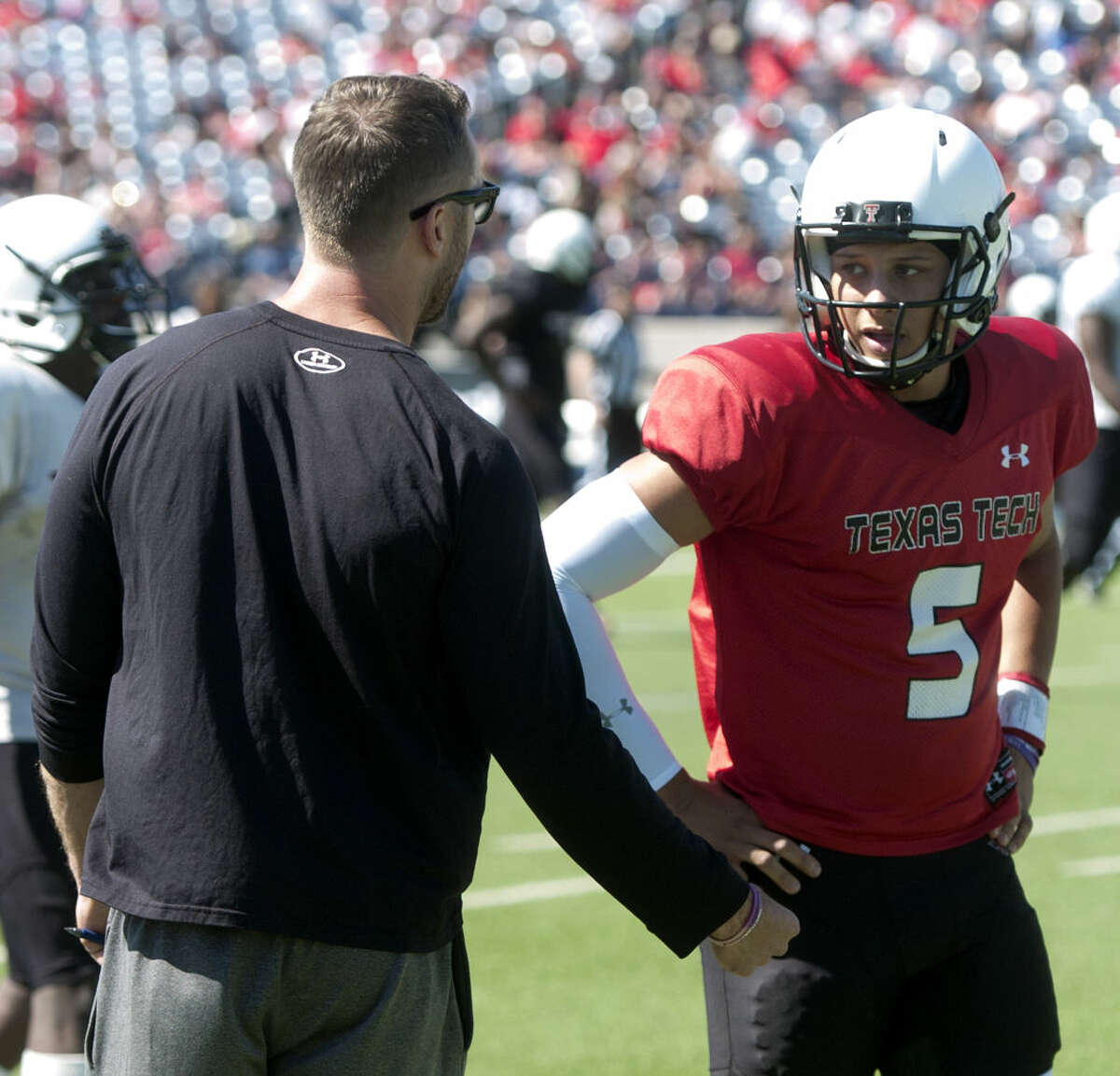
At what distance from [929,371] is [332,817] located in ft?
3.58

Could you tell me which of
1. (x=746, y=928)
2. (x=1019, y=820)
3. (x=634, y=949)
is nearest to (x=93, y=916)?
(x=746, y=928)

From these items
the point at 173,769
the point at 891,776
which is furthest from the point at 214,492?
the point at 891,776

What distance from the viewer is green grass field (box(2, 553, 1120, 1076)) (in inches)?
167

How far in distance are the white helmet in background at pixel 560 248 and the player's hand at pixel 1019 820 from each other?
725 cm

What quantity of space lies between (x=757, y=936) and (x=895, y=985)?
408mm

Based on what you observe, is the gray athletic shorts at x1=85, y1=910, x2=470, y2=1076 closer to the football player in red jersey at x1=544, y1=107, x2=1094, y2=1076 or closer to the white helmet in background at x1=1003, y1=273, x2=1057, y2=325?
the football player in red jersey at x1=544, y1=107, x2=1094, y2=1076

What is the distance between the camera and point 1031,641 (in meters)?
2.94

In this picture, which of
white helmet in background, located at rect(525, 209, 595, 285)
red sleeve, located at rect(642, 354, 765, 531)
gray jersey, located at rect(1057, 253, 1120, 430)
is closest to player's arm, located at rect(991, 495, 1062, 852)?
red sleeve, located at rect(642, 354, 765, 531)

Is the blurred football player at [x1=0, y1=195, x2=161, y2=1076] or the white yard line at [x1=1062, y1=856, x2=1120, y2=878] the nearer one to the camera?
the blurred football player at [x1=0, y1=195, x2=161, y2=1076]

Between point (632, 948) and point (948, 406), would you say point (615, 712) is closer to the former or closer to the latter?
point (948, 406)

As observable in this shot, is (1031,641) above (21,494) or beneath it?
beneath

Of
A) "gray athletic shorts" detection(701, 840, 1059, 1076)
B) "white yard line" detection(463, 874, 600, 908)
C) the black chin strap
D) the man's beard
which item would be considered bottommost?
"white yard line" detection(463, 874, 600, 908)

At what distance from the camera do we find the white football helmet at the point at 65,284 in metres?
3.34

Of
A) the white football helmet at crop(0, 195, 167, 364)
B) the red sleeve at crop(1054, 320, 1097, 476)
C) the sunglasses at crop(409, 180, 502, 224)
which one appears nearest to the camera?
the sunglasses at crop(409, 180, 502, 224)
